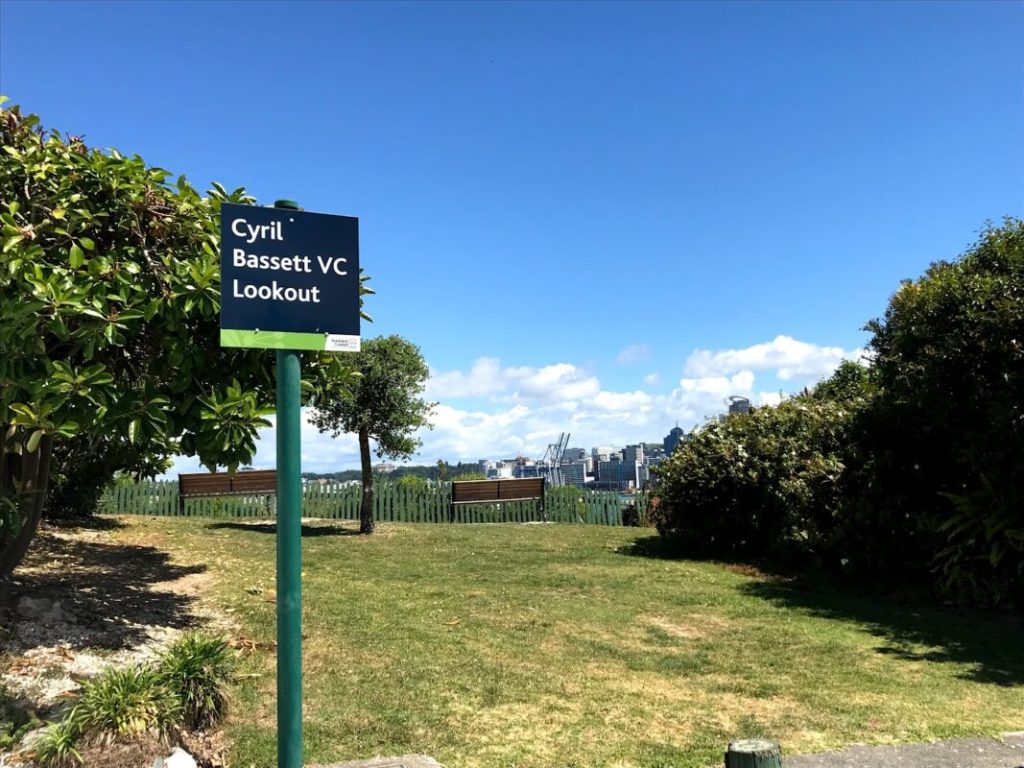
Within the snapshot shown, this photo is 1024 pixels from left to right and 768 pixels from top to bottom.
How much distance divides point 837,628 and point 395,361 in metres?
10.0

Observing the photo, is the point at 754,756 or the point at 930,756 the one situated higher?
the point at 754,756

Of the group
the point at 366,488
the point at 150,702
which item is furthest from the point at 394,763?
the point at 366,488

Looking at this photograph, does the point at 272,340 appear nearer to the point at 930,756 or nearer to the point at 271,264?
the point at 271,264

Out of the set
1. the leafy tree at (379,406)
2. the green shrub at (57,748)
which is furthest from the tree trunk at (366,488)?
the green shrub at (57,748)

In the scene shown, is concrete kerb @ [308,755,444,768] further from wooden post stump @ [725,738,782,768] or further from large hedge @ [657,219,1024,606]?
large hedge @ [657,219,1024,606]

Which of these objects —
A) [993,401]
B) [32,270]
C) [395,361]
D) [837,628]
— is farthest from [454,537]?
[32,270]

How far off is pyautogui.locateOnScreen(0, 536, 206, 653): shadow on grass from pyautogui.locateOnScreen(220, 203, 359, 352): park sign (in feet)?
14.6

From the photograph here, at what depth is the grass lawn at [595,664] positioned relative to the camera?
4688 mm

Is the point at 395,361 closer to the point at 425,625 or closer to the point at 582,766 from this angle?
the point at 425,625

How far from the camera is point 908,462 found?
1073 centimetres

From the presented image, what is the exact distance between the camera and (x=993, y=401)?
28.3 feet

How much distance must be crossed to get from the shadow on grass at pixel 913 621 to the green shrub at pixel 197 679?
6105 mm

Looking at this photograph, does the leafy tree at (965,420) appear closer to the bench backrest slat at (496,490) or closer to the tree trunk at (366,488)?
the tree trunk at (366,488)

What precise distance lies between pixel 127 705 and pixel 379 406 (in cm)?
1125
